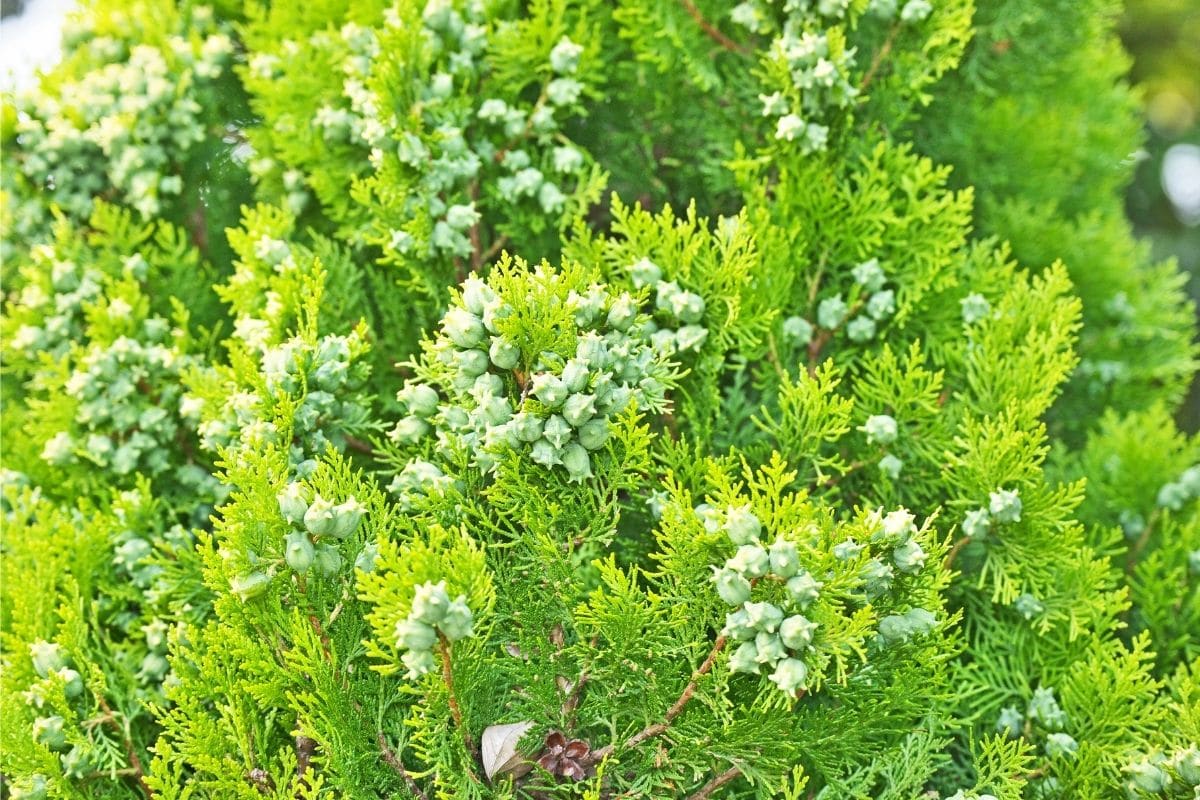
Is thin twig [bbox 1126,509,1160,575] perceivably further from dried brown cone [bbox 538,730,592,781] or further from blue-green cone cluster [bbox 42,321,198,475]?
blue-green cone cluster [bbox 42,321,198,475]

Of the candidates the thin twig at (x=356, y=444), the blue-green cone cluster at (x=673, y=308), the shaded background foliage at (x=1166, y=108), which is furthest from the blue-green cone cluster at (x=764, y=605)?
the shaded background foliage at (x=1166, y=108)

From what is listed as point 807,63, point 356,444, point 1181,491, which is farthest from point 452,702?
point 1181,491

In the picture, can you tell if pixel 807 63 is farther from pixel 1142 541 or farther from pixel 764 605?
pixel 1142 541

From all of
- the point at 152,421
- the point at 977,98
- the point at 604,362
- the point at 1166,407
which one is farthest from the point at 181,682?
the point at 1166,407

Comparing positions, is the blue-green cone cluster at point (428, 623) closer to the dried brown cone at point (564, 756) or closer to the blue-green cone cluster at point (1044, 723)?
the dried brown cone at point (564, 756)

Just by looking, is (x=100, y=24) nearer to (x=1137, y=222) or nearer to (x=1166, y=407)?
(x=1166, y=407)
